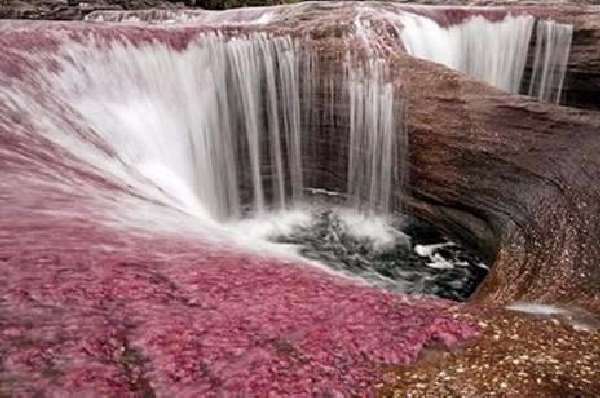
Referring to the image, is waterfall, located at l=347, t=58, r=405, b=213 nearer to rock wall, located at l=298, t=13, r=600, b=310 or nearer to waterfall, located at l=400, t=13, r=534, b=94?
rock wall, located at l=298, t=13, r=600, b=310

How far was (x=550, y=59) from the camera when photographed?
25.4m

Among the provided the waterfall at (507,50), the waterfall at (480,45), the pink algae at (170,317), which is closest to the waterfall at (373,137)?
the waterfall at (480,45)

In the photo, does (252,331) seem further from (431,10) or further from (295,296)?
(431,10)

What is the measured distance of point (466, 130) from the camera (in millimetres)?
14641

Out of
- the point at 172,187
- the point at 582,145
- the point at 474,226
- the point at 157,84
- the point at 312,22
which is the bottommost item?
the point at 474,226

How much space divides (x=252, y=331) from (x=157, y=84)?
11242mm

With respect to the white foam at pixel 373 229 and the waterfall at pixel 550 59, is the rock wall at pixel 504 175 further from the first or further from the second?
the waterfall at pixel 550 59

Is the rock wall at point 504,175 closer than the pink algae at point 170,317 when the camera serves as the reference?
No

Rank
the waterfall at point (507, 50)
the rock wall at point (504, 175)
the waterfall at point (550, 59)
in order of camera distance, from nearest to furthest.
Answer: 1. the rock wall at point (504, 175)
2. the waterfall at point (507, 50)
3. the waterfall at point (550, 59)

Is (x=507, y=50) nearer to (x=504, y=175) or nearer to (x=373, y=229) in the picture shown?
(x=373, y=229)

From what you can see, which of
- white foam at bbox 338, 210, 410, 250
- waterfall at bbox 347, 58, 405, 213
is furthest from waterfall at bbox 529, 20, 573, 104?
white foam at bbox 338, 210, 410, 250

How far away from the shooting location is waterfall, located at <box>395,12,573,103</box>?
77.0ft

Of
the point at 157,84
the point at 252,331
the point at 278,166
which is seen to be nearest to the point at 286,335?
the point at 252,331

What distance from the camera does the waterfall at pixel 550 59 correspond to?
980 inches
